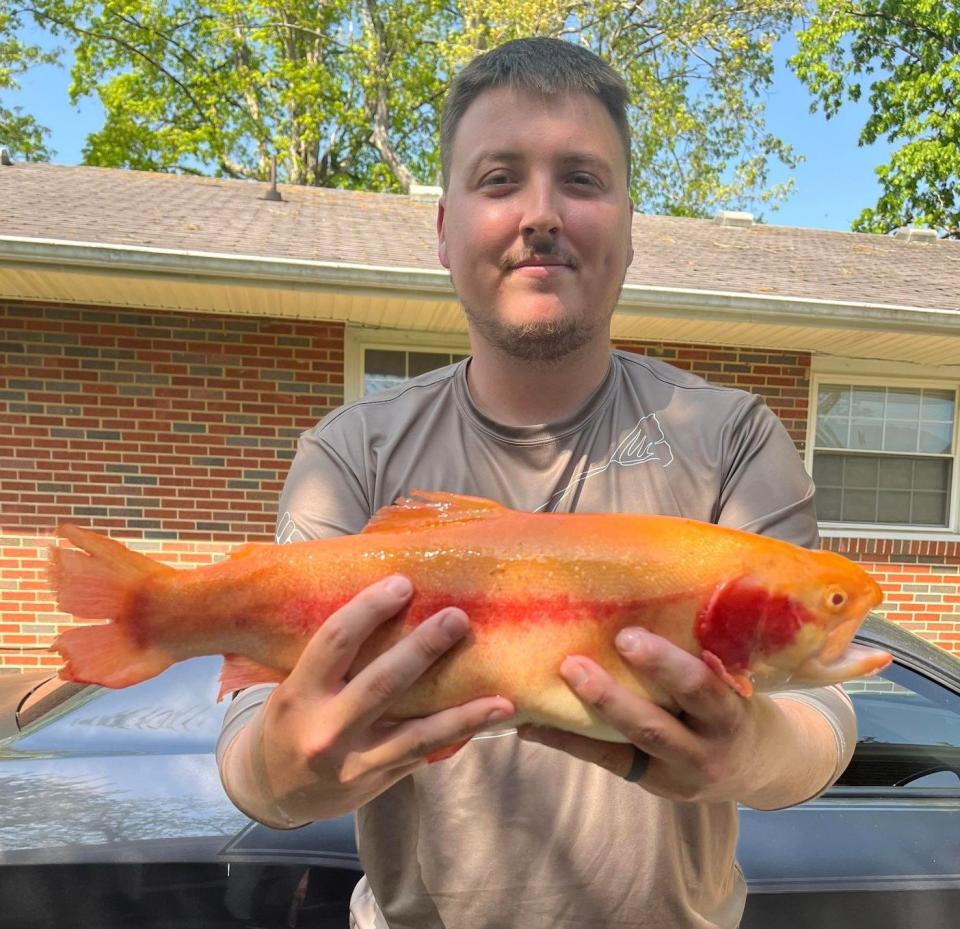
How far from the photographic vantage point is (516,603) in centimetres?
136

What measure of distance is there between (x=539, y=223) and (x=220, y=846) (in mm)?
2532

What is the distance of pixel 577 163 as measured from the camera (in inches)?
67.3

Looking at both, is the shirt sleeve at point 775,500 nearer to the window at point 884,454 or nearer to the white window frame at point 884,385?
the white window frame at point 884,385

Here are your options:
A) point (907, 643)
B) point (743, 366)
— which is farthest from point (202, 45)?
point (907, 643)

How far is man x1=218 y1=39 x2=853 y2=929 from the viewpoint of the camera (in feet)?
5.42

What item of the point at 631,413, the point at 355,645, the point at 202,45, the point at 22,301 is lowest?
the point at 355,645

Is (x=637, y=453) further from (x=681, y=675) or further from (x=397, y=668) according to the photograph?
(x=397, y=668)

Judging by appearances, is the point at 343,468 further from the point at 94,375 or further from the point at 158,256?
the point at 94,375

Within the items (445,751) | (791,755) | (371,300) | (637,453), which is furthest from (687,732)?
(371,300)

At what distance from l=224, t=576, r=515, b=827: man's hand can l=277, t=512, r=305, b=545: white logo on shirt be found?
1.32ft

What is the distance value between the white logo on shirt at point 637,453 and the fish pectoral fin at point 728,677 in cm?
53

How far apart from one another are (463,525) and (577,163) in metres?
0.85

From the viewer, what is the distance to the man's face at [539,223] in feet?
5.49

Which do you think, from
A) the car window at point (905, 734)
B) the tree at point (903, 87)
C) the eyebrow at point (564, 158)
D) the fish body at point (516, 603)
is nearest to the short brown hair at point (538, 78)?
the eyebrow at point (564, 158)
